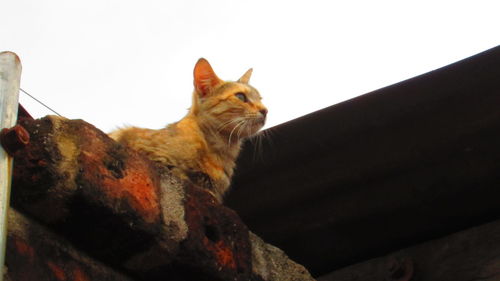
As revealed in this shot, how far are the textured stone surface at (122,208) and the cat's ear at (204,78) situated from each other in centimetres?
305

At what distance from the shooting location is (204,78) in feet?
19.2

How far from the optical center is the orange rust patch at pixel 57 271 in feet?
7.04

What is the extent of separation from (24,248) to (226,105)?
140 inches

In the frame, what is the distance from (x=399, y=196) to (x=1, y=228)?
2.28 meters

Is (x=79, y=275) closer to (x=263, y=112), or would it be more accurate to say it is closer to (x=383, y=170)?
(x=383, y=170)

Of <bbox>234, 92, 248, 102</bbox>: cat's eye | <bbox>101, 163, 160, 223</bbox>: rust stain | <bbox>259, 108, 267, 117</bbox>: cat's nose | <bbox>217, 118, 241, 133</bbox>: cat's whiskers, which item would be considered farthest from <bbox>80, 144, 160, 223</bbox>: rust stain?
<bbox>234, 92, 248, 102</bbox>: cat's eye

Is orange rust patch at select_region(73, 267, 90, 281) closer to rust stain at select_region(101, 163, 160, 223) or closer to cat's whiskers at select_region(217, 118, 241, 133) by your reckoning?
rust stain at select_region(101, 163, 160, 223)

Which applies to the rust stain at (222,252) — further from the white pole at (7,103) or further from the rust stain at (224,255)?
the white pole at (7,103)

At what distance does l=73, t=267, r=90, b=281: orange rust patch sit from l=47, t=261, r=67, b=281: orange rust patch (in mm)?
45

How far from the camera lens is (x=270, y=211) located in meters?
4.01

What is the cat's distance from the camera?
170 inches

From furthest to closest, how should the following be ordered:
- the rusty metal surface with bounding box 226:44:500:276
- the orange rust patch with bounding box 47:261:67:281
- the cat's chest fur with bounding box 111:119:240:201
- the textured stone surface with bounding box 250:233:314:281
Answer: the cat's chest fur with bounding box 111:119:240:201, the rusty metal surface with bounding box 226:44:500:276, the textured stone surface with bounding box 250:233:314:281, the orange rust patch with bounding box 47:261:67:281

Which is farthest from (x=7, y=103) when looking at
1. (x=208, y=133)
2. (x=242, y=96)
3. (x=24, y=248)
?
(x=242, y=96)

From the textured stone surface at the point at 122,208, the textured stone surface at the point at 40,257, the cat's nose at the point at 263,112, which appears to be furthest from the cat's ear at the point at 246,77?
the textured stone surface at the point at 40,257
